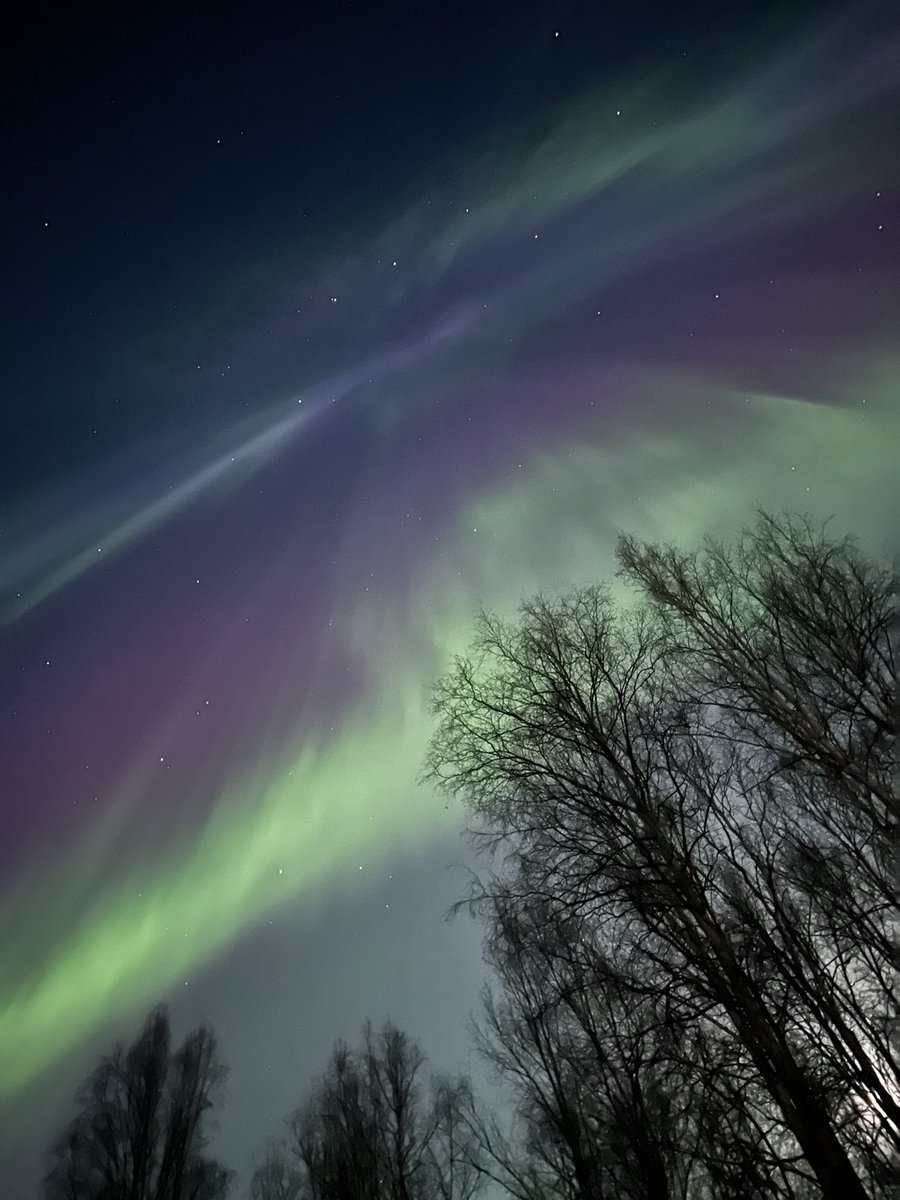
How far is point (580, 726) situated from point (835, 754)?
10.5 ft

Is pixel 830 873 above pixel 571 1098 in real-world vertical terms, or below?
above

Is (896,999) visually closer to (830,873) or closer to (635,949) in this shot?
(830,873)

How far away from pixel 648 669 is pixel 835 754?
8.03ft

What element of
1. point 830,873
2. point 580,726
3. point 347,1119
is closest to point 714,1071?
point 580,726

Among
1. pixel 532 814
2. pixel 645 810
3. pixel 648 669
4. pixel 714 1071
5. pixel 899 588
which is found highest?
pixel 899 588

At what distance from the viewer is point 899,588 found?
860cm

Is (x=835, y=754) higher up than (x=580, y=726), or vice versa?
(x=580, y=726)

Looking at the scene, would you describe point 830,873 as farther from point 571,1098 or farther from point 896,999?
point 571,1098

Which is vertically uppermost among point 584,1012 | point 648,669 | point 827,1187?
point 648,669

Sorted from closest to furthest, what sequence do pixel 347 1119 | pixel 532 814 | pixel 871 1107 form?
pixel 871 1107 → pixel 532 814 → pixel 347 1119

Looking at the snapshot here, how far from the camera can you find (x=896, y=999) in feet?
25.6

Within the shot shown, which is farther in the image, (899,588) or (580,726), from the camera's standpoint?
(899,588)

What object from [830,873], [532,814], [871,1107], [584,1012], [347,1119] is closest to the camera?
[871,1107]

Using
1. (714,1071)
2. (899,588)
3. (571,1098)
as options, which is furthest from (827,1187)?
(899,588)
